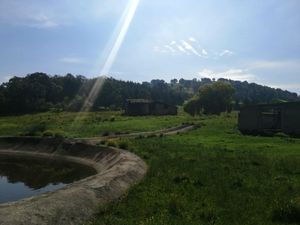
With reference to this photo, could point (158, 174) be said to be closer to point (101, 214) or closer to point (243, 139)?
point (101, 214)

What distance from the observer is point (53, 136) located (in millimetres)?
59562

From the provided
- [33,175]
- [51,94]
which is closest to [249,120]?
[33,175]

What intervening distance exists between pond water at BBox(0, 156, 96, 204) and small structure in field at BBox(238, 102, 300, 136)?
118 ft

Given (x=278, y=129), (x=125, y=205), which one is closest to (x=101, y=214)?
(x=125, y=205)

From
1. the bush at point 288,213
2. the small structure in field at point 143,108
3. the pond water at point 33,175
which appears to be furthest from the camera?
the small structure in field at point 143,108

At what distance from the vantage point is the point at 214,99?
134750mm

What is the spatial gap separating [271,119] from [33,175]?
48.1 m

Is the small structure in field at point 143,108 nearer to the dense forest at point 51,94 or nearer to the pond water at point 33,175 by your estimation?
the dense forest at point 51,94

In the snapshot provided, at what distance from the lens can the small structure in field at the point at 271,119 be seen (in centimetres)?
6569

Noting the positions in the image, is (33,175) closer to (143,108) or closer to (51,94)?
(143,108)

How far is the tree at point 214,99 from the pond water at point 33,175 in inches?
3584

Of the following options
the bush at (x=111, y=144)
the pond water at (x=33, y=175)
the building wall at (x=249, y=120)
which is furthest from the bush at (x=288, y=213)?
the building wall at (x=249, y=120)

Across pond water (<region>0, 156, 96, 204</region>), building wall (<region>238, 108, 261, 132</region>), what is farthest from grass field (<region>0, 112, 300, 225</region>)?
building wall (<region>238, 108, 261, 132</region>)

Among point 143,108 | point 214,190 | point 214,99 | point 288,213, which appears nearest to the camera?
point 288,213
